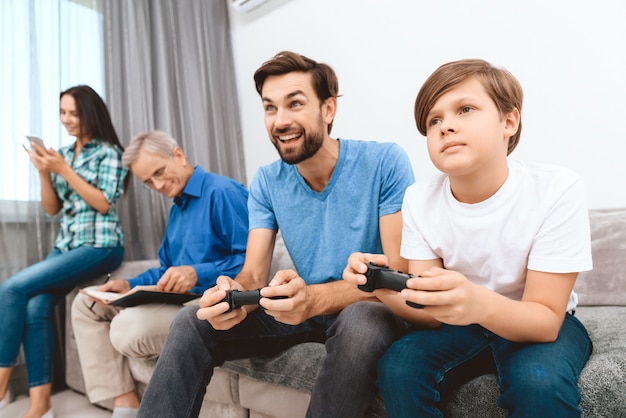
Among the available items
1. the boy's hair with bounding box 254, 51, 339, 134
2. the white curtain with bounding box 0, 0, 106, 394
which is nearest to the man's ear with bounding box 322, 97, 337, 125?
the boy's hair with bounding box 254, 51, 339, 134

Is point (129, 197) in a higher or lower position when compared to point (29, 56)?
lower

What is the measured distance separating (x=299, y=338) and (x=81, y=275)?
117cm

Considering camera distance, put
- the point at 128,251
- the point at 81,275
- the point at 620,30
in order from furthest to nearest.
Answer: the point at 128,251
the point at 81,275
the point at 620,30

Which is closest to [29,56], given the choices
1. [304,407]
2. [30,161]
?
[30,161]

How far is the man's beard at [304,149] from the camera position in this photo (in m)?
1.17

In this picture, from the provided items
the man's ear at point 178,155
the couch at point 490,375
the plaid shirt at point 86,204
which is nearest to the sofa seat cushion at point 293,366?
the couch at point 490,375

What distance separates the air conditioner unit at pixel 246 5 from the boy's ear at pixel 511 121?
2.09 m

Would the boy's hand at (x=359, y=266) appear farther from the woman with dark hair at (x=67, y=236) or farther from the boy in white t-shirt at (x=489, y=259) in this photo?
the woman with dark hair at (x=67, y=236)

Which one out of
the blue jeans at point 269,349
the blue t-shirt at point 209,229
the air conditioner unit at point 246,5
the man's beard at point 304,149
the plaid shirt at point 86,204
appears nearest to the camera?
the blue jeans at point 269,349

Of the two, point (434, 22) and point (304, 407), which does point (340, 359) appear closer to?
point (304, 407)

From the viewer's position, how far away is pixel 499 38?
1.73m

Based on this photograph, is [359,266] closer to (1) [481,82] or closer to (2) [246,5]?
(1) [481,82]

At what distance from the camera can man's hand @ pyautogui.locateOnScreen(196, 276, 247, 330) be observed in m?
0.89

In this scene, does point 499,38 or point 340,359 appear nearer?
point 340,359
